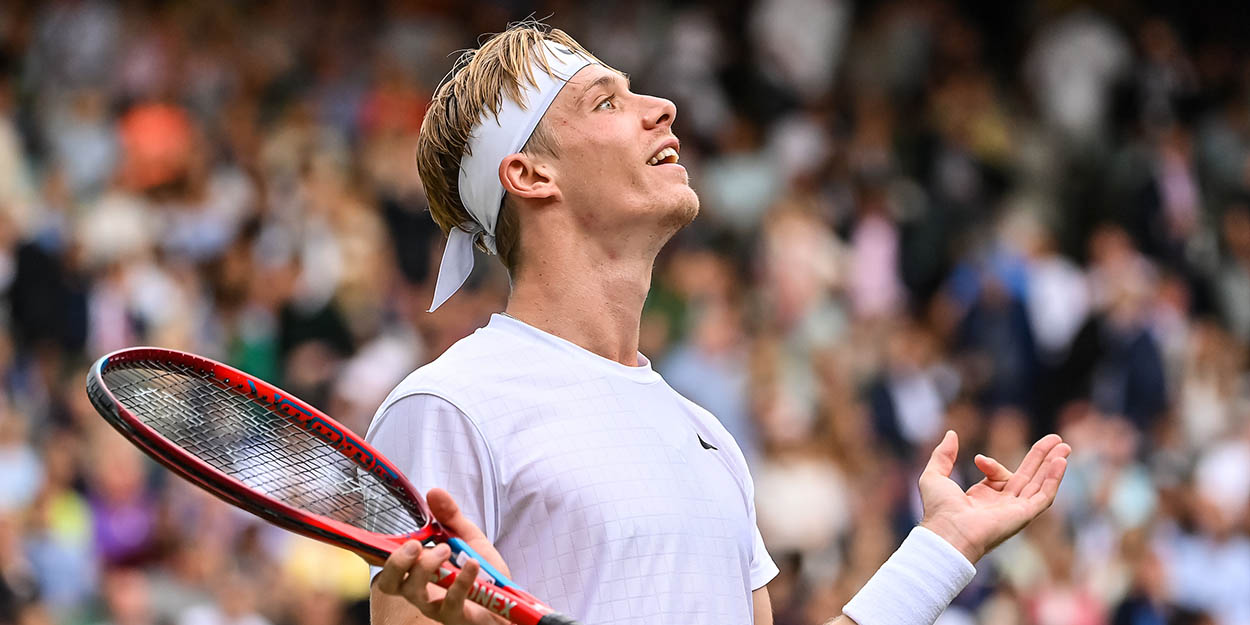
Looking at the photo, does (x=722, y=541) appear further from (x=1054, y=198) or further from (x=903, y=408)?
(x=1054, y=198)

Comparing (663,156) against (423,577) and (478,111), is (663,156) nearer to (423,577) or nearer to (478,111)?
(478,111)

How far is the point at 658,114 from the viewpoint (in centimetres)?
364

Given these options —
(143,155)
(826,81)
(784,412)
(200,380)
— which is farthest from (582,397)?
(826,81)

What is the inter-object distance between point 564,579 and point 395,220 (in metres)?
8.36

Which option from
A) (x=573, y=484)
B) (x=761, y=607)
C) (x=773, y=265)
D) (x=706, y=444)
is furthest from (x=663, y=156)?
(x=773, y=265)

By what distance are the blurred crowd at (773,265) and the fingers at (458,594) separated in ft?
19.5

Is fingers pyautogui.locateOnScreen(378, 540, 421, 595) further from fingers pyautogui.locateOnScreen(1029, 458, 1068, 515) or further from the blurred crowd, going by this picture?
the blurred crowd

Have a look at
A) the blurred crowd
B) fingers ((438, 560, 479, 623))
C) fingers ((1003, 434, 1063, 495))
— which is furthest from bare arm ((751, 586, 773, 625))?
the blurred crowd

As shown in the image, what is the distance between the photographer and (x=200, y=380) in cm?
325

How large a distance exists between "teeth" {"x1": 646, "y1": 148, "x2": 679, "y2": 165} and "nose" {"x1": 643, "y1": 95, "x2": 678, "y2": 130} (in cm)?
5

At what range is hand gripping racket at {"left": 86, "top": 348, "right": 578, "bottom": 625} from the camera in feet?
9.83

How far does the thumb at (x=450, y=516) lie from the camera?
2.92 metres

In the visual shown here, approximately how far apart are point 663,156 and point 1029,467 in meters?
0.91

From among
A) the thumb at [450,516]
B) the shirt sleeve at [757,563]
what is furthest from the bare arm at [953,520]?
the thumb at [450,516]
